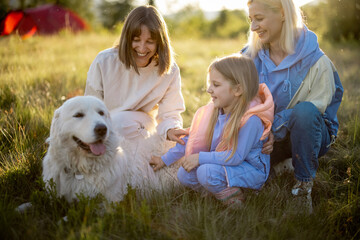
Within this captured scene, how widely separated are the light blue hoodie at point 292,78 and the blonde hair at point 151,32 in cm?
112

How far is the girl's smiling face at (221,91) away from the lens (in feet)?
8.78

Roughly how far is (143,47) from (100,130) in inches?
50.0

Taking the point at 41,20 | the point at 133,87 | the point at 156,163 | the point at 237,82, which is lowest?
the point at 156,163

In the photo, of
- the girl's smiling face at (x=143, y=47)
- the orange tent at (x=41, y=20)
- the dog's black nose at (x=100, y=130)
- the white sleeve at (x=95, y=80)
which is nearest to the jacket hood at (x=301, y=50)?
the girl's smiling face at (x=143, y=47)

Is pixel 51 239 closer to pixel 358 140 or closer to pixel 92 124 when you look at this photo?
pixel 92 124

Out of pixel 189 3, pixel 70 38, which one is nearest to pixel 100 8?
pixel 189 3

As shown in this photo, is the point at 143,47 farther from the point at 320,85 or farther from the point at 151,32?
the point at 320,85

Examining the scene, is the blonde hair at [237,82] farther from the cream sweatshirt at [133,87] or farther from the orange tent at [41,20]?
the orange tent at [41,20]

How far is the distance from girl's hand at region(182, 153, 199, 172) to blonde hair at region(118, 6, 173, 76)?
1204 millimetres

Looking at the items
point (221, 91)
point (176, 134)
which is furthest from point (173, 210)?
point (221, 91)

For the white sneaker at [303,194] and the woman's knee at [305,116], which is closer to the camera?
the white sneaker at [303,194]

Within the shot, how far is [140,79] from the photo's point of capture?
3.57m

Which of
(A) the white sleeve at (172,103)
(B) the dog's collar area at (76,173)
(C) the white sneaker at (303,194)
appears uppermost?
(A) the white sleeve at (172,103)

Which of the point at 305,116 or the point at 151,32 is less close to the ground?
the point at 151,32
